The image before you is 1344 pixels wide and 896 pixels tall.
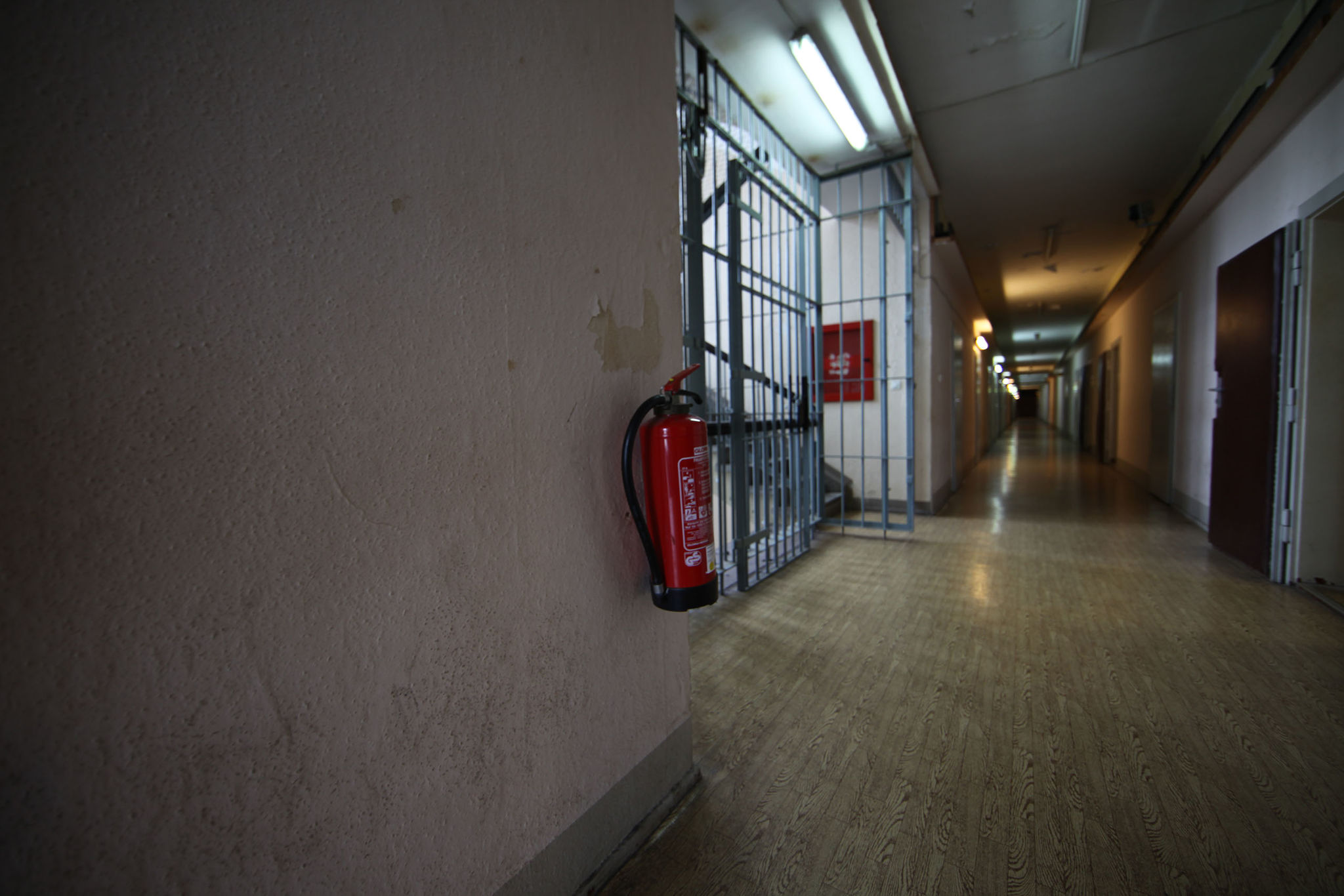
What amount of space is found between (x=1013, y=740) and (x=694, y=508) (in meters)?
1.44

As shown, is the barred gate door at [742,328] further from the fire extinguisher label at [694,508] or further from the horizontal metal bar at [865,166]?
the fire extinguisher label at [694,508]

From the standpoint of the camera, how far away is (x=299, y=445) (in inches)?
31.1

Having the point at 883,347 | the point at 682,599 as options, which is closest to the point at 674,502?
the point at 682,599

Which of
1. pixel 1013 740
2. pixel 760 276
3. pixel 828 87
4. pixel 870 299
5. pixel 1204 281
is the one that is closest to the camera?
pixel 1013 740

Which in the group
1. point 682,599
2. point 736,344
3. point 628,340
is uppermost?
point 736,344

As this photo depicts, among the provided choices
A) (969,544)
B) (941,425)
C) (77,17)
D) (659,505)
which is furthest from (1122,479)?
(77,17)

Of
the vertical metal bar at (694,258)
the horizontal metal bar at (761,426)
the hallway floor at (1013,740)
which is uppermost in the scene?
the vertical metal bar at (694,258)

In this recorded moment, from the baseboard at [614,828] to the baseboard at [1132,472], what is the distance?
8138 mm

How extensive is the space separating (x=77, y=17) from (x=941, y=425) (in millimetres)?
6875

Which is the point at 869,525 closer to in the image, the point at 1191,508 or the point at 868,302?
the point at 868,302

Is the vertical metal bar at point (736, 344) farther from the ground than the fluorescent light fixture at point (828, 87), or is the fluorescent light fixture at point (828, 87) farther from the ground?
the fluorescent light fixture at point (828, 87)

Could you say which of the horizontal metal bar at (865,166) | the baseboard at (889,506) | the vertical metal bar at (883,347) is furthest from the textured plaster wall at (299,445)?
the baseboard at (889,506)

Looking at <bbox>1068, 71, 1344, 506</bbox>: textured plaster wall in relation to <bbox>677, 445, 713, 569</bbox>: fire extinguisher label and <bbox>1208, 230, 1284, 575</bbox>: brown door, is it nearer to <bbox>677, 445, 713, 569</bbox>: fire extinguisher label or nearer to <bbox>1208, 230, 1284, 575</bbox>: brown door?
<bbox>1208, 230, 1284, 575</bbox>: brown door

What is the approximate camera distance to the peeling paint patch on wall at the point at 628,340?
1.34 metres
